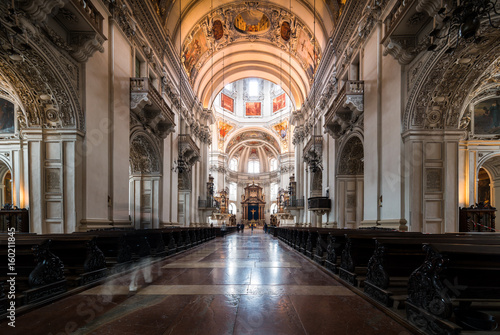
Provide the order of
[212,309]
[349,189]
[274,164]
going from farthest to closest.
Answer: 1. [274,164]
2. [349,189]
3. [212,309]

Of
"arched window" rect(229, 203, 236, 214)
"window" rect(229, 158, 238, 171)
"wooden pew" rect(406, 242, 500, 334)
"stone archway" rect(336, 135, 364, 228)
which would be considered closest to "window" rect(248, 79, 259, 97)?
"window" rect(229, 158, 238, 171)

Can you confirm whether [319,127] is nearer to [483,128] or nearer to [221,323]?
[483,128]

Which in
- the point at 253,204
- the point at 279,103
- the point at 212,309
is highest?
the point at 279,103

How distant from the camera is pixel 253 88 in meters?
41.2

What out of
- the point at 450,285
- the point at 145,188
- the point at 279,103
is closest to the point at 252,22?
the point at 145,188

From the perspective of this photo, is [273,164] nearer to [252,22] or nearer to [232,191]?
[232,191]

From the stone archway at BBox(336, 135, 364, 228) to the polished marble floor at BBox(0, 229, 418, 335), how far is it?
29.3 feet

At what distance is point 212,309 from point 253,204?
42.9m

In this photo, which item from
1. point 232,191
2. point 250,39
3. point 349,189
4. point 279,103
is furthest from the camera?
point 232,191

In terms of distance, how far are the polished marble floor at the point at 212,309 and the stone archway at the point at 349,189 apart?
892 cm

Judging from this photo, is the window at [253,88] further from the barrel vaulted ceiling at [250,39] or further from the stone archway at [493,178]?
the stone archway at [493,178]

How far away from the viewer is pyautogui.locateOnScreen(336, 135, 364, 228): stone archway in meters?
13.0

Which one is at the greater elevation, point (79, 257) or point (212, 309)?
point (79, 257)

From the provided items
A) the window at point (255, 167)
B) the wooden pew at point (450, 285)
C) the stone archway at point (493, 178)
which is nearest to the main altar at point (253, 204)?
the window at point (255, 167)
